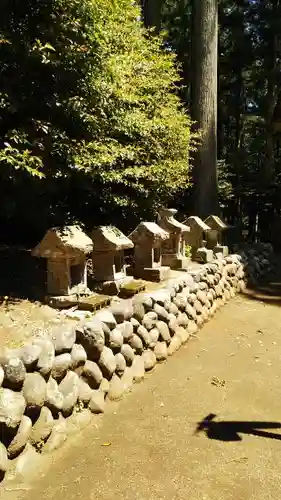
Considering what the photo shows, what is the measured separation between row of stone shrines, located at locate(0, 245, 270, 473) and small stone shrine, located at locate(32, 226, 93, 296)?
2.77 ft

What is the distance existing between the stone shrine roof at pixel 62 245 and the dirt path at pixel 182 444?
1.48 metres

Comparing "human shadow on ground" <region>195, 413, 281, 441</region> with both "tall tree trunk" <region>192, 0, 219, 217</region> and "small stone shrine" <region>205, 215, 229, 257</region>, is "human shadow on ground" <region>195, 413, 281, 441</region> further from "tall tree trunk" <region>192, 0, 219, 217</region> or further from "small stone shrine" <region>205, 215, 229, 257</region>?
"tall tree trunk" <region>192, 0, 219, 217</region>

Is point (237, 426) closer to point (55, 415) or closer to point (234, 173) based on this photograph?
point (55, 415)

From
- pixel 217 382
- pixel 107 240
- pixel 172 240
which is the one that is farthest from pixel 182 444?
pixel 172 240

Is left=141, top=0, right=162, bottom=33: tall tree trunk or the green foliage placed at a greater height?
left=141, top=0, right=162, bottom=33: tall tree trunk

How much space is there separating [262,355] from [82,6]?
4564 mm

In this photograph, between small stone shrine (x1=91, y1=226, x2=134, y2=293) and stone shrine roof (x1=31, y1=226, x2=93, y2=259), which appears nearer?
stone shrine roof (x1=31, y1=226, x2=93, y2=259)

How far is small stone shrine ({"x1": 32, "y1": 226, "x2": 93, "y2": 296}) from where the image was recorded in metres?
4.52

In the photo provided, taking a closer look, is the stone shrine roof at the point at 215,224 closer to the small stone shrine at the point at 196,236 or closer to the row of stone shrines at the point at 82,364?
the small stone shrine at the point at 196,236

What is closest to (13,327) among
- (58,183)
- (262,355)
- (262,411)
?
(58,183)

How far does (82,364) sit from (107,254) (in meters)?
2.18

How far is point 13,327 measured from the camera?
4.14 metres

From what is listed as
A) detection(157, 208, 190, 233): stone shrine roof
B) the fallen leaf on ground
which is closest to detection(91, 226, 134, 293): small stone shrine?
detection(157, 208, 190, 233): stone shrine roof

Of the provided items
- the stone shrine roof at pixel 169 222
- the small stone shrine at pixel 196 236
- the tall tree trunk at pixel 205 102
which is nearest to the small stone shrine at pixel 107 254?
the stone shrine roof at pixel 169 222
